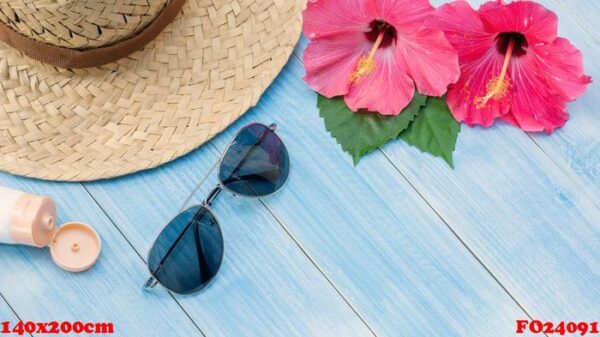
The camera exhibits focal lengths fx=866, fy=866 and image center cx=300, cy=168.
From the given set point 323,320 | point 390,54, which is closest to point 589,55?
point 390,54

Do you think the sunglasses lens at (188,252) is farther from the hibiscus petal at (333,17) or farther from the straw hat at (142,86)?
the hibiscus petal at (333,17)

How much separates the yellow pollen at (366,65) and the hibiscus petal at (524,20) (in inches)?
3.3

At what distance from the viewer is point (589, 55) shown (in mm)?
741

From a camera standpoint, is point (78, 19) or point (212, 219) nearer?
point (78, 19)

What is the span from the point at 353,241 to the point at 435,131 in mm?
113

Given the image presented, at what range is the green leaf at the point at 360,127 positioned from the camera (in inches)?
28.0

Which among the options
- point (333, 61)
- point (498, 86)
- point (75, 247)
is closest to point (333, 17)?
point (333, 61)

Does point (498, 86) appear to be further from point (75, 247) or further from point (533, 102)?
point (75, 247)

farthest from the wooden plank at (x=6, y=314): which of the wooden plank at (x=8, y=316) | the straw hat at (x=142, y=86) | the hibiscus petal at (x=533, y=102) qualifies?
the hibiscus petal at (x=533, y=102)

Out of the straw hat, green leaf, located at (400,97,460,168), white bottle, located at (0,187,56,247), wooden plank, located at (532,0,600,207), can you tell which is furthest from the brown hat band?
wooden plank, located at (532,0,600,207)

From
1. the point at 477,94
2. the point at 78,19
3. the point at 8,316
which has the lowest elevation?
the point at 8,316

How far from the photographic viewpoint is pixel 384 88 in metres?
0.70

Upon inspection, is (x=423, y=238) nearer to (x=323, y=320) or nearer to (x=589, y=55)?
(x=323, y=320)

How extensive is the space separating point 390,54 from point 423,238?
15 cm
